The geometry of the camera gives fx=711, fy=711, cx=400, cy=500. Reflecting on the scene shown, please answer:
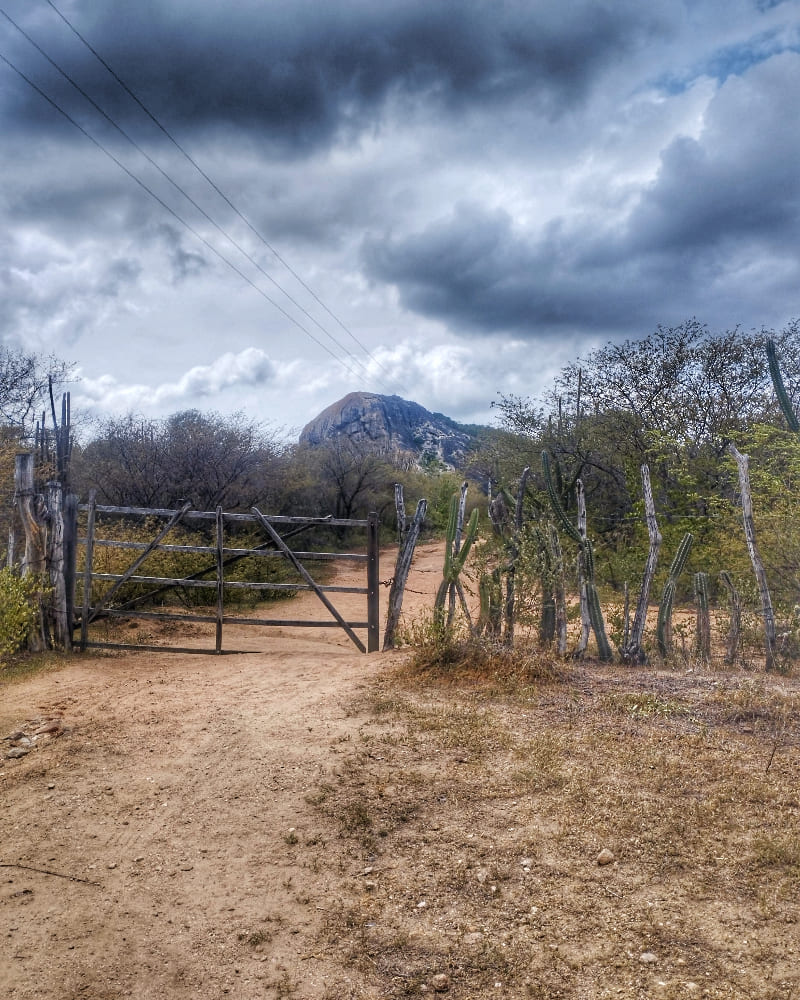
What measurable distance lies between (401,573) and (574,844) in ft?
17.3

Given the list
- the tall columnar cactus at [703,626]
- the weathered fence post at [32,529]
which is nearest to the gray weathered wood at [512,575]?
the tall columnar cactus at [703,626]

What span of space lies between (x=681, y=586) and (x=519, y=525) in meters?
7.04

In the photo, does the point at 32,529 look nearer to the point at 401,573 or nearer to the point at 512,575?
the point at 401,573

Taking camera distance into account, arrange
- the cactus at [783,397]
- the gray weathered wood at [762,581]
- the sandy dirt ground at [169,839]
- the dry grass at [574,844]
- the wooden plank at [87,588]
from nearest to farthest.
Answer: the dry grass at [574,844] < the sandy dirt ground at [169,839] < the gray weathered wood at [762,581] < the wooden plank at [87,588] < the cactus at [783,397]

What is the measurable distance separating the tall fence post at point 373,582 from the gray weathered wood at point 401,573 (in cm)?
17

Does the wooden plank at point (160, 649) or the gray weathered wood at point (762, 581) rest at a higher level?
the gray weathered wood at point (762, 581)

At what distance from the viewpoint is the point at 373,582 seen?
912cm

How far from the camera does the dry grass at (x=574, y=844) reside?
304 cm

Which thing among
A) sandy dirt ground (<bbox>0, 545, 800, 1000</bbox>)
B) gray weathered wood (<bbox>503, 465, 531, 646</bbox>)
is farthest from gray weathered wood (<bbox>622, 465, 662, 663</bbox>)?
gray weathered wood (<bbox>503, 465, 531, 646</bbox>)

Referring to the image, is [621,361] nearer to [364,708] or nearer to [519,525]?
[519,525]

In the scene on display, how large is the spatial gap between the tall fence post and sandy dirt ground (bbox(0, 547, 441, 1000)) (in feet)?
5.57

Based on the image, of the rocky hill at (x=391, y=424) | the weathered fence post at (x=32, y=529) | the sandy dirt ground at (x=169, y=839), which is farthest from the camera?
the rocky hill at (x=391, y=424)

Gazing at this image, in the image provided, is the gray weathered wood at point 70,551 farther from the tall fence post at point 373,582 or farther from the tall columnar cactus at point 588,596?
the tall columnar cactus at point 588,596

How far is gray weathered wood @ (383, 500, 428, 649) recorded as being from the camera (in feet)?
29.3
